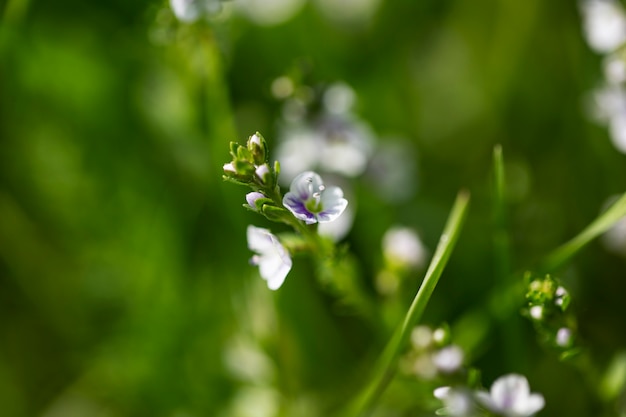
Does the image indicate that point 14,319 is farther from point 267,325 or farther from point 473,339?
point 473,339

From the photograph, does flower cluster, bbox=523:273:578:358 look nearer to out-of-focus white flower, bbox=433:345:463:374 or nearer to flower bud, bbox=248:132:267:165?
out-of-focus white flower, bbox=433:345:463:374

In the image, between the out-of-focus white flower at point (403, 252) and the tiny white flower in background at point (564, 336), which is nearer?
the tiny white flower in background at point (564, 336)

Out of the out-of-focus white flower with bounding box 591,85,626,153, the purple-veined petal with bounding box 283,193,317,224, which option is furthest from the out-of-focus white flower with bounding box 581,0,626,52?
Result: the purple-veined petal with bounding box 283,193,317,224

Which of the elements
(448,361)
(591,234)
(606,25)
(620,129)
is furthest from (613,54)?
(448,361)

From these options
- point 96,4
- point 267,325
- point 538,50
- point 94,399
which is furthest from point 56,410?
point 538,50

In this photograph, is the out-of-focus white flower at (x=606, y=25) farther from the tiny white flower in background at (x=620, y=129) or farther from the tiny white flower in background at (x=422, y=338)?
the tiny white flower in background at (x=422, y=338)

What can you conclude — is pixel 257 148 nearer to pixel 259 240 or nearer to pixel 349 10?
pixel 259 240

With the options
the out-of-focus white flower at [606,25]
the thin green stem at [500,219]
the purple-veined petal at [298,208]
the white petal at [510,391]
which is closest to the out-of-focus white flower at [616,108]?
the out-of-focus white flower at [606,25]
